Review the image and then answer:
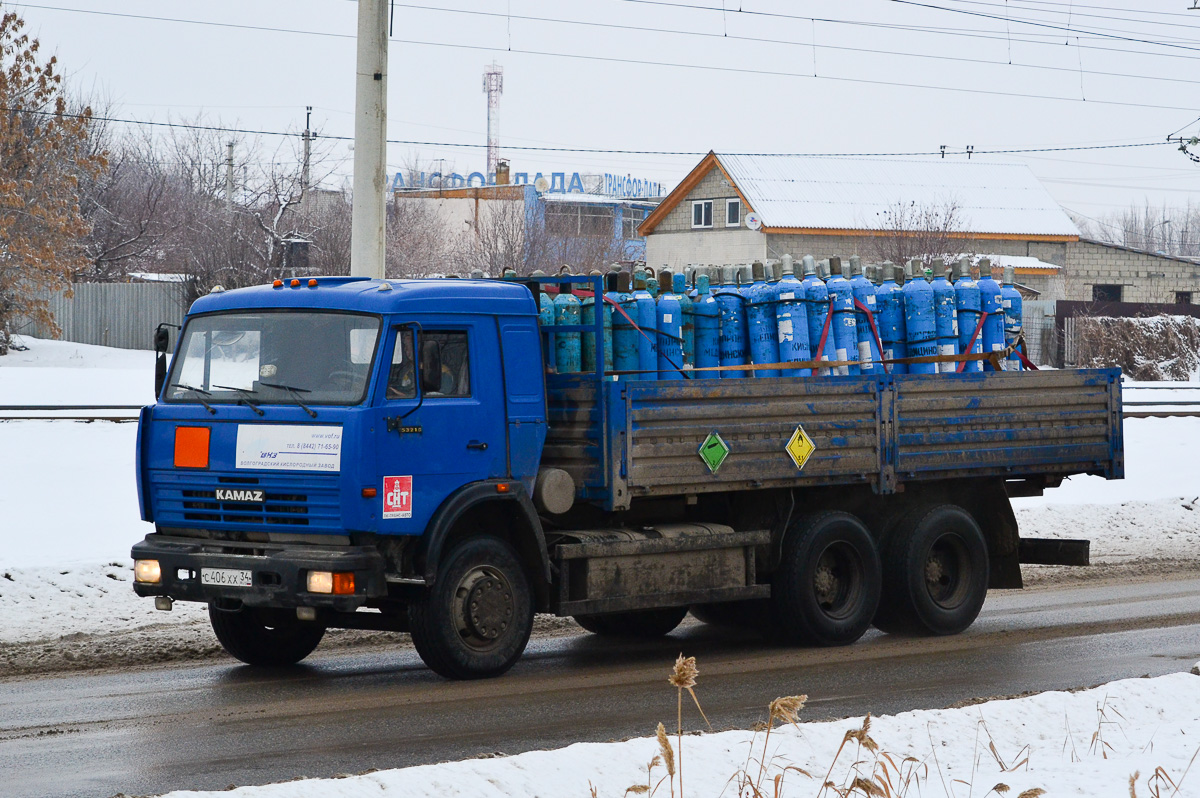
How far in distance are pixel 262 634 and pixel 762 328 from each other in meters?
4.15

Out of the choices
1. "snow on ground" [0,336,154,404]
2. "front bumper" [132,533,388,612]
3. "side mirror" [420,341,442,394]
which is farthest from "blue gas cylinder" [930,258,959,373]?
"snow on ground" [0,336,154,404]

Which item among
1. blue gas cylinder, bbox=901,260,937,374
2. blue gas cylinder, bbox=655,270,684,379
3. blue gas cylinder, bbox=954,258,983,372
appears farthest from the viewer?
blue gas cylinder, bbox=954,258,983,372

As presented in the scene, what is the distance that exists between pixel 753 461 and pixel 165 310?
3437cm

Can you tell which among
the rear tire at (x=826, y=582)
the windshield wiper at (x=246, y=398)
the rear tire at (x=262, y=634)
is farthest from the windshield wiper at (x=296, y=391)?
the rear tire at (x=826, y=582)

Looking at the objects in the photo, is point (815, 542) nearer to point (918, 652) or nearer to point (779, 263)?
point (918, 652)

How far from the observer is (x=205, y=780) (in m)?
6.57

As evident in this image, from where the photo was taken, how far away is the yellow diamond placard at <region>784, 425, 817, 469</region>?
34.8 ft

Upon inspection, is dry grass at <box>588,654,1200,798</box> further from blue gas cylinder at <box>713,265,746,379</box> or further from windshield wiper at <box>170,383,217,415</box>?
blue gas cylinder at <box>713,265,746,379</box>

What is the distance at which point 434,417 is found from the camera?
9.04 meters

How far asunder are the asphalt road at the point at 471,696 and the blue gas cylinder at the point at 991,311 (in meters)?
2.23

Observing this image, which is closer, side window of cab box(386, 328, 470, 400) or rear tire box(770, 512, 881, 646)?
side window of cab box(386, 328, 470, 400)

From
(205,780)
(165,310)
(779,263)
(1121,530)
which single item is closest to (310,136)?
(165,310)

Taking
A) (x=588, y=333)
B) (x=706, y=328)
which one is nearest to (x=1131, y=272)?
(x=706, y=328)

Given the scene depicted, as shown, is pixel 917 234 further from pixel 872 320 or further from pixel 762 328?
pixel 762 328
